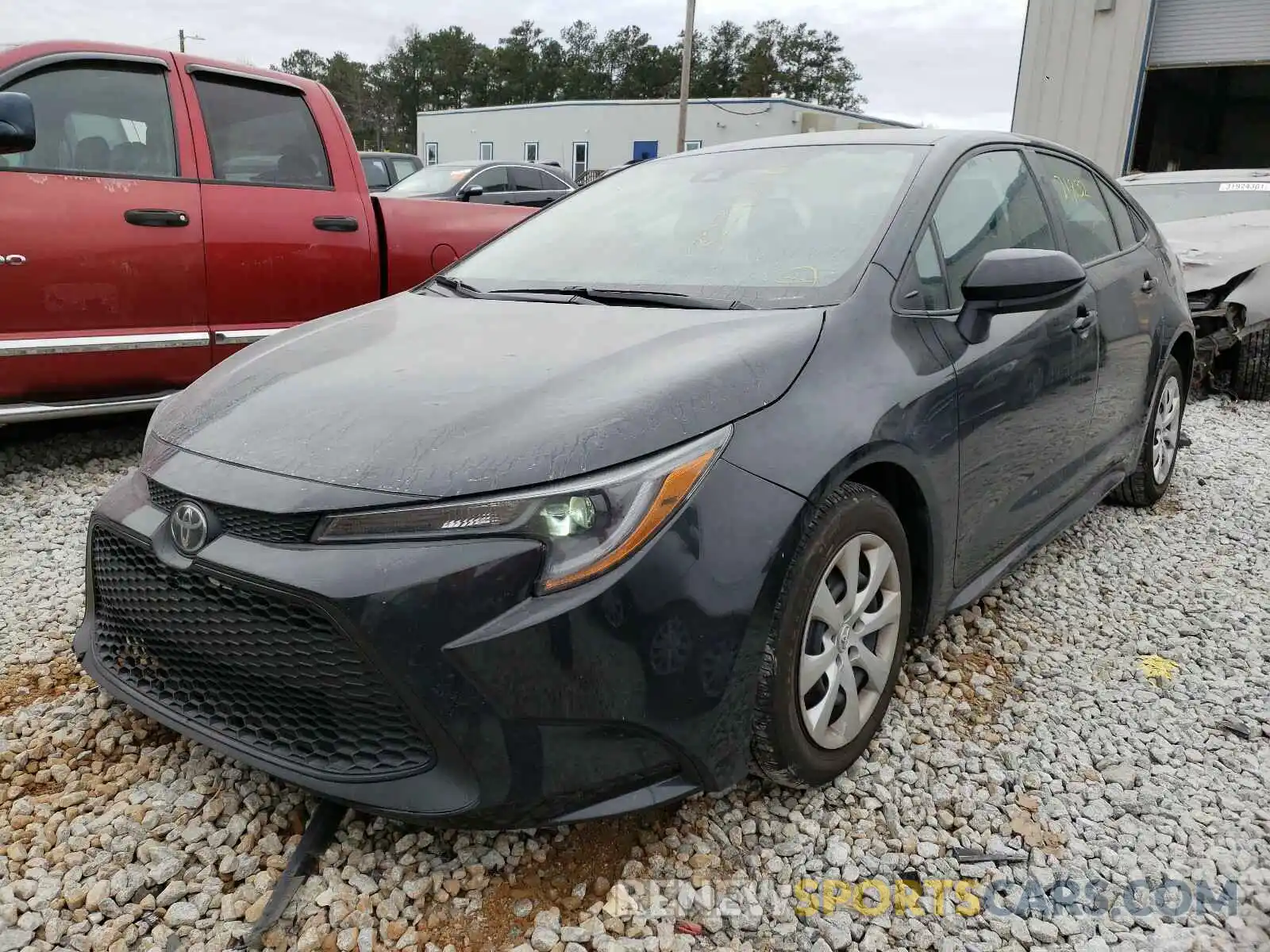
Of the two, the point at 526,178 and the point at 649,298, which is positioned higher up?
the point at 526,178

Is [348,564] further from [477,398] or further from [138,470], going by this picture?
[138,470]

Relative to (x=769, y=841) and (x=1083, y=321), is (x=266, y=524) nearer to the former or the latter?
(x=769, y=841)

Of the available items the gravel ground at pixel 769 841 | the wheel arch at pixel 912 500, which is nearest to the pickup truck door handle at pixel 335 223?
the gravel ground at pixel 769 841

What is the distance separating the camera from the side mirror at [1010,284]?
2.28 metres

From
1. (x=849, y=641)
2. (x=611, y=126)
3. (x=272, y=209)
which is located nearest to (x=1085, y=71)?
(x=272, y=209)

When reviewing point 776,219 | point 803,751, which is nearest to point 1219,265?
point 776,219

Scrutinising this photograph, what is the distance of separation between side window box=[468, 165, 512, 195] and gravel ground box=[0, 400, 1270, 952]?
972 cm

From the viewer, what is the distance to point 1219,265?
5992 mm

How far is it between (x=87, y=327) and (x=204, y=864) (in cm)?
270

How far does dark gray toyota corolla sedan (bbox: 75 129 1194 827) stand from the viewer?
159 centimetres

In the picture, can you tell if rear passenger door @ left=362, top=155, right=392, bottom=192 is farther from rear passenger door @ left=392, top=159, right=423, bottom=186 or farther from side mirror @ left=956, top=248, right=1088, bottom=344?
side mirror @ left=956, top=248, right=1088, bottom=344

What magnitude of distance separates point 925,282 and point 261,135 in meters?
3.41

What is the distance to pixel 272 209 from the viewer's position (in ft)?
13.9

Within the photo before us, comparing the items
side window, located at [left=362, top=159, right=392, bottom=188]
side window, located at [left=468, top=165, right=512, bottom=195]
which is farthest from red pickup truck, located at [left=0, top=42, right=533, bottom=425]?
side window, located at [left=362, top=159, right=392, bottom=188]
